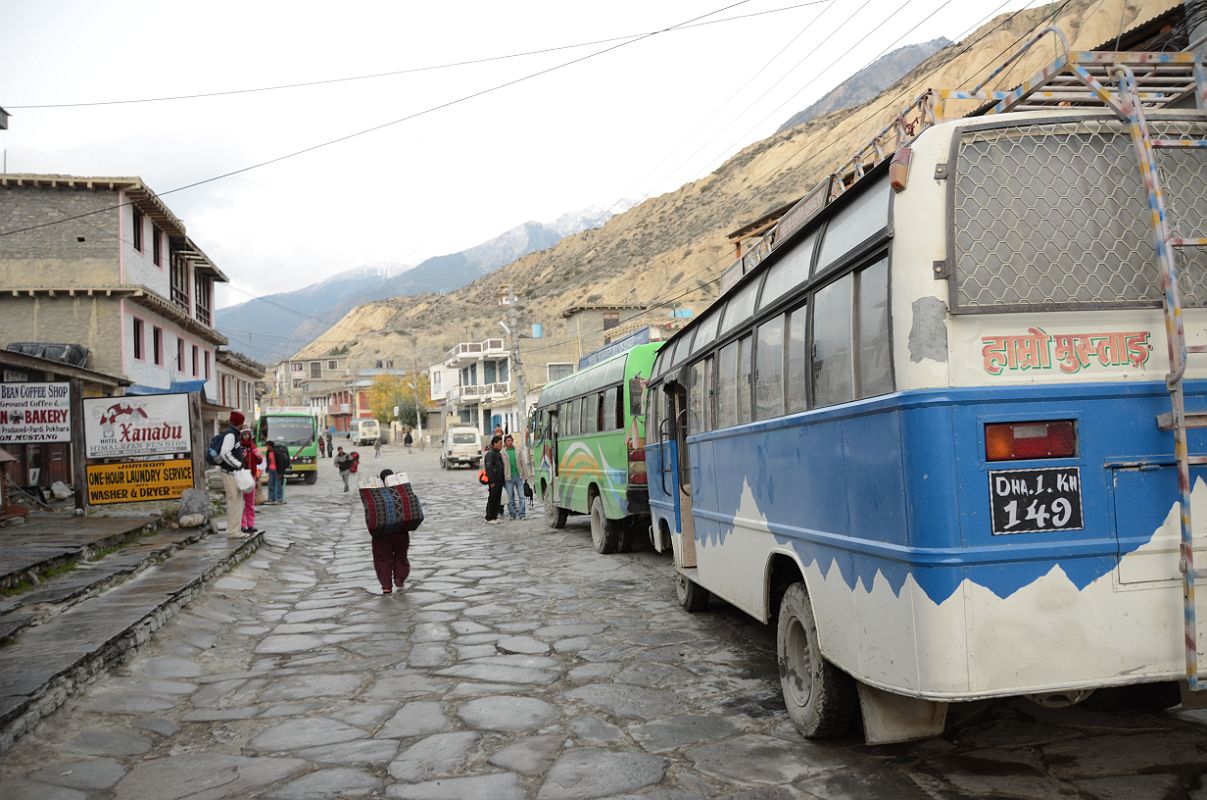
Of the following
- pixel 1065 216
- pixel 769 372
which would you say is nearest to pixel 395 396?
pixel 769 372

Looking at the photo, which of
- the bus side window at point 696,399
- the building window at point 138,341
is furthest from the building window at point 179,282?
the bus side window at point 696,399

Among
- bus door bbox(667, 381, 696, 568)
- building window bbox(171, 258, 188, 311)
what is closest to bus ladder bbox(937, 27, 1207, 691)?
bus door bbox(667, 381, 696, 568)

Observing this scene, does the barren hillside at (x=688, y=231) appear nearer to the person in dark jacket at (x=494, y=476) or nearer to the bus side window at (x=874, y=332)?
the person in dark jacket at (x=494, y=476)

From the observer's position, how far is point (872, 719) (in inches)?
159

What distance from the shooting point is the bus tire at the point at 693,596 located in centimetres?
852

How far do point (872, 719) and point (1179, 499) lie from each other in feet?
5.19

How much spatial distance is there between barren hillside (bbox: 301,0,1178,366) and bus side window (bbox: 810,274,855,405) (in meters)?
51.3

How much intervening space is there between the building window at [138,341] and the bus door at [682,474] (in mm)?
25767

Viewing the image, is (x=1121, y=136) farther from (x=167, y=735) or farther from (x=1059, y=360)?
(x=167, y=735)

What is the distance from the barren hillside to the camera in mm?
70938

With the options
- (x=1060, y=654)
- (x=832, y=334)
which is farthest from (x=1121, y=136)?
(x=1060, y=654)

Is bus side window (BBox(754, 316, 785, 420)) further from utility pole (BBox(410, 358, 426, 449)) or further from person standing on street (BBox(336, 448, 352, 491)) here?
utility pole (BBox(410, 358, 426, 449))

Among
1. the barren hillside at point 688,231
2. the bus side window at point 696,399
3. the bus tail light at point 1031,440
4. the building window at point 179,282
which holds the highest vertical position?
the barren hillside at point 688,231

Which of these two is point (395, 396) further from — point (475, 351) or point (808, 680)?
point (808, 680)
